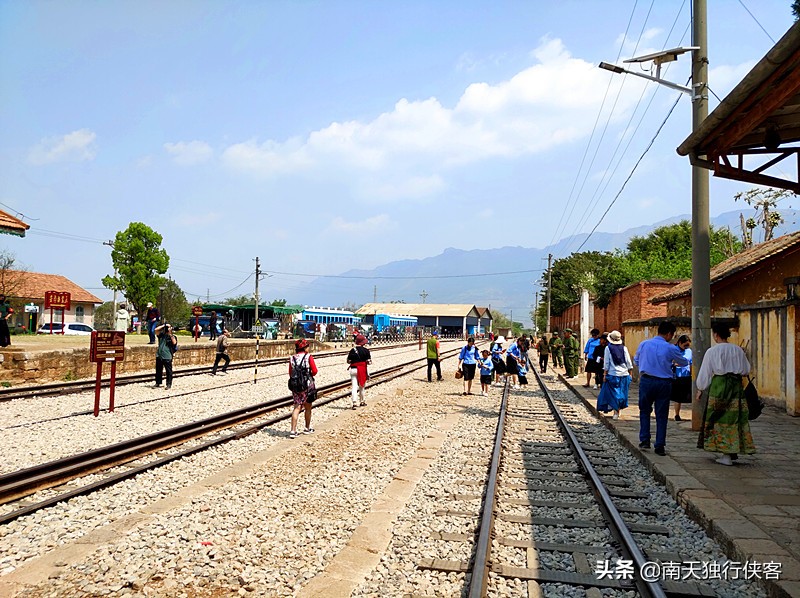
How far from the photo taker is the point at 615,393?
11.3m

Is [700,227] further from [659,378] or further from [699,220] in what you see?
[659,378]

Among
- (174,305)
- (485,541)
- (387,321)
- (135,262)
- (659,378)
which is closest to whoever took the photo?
(485,541)

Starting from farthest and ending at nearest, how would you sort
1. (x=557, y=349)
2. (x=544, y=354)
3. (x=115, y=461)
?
(x=557, y=349)
(x=544, y=354)
(x=115, y=461)

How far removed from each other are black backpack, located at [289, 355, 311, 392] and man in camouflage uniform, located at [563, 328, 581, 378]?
13683 mm

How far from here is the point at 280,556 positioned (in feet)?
15.5

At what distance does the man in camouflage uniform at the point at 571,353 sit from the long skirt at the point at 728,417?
1391 centimetres

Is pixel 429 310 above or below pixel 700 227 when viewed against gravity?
above

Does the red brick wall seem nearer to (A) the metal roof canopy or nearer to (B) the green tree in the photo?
(A) the metal roof canopy

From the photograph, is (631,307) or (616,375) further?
(631,307)

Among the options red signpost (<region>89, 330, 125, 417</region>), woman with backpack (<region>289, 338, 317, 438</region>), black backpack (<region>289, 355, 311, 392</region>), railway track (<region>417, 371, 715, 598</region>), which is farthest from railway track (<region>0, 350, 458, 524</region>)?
railway track (<region>417, 371, 715, 598</region>)

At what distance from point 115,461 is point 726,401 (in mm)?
7561

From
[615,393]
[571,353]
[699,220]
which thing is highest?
[699,220]

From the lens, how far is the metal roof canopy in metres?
5.09

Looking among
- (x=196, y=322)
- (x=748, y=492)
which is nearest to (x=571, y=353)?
(x=748, y=492)
